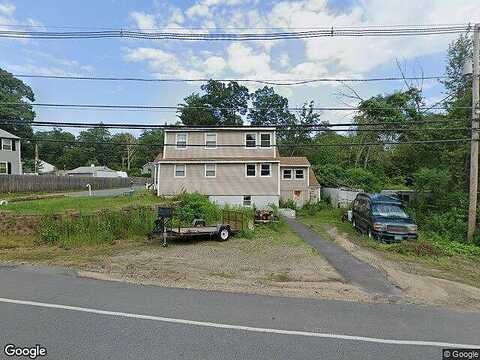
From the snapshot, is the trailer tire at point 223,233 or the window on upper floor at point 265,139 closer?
the trailer tire at point 223,233

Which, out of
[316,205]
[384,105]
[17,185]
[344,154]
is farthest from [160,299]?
[344,154]

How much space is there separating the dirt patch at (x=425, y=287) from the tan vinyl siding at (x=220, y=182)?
1419 cm

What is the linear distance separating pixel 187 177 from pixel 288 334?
20.4m

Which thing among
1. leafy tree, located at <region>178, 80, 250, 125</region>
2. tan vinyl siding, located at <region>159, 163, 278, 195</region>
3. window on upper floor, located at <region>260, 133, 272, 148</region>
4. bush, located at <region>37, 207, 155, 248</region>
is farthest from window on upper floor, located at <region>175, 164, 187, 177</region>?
leafy tree, located at <region>178, 80, 250, 125</region>

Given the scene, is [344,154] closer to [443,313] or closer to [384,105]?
[384,105]

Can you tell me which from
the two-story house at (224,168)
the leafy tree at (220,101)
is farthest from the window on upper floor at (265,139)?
the leafy tree at (220,101)

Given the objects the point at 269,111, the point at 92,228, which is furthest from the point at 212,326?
the point at 269,111

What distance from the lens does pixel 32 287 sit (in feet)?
22.3

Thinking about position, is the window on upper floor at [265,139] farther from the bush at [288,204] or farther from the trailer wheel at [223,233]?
the trailer wheel at [223,233]

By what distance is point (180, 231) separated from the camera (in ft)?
41.5

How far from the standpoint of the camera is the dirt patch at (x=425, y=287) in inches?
A: 257

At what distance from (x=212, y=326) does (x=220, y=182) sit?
1965cm

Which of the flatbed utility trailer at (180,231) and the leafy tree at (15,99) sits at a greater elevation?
the leafy tree at (15,99)

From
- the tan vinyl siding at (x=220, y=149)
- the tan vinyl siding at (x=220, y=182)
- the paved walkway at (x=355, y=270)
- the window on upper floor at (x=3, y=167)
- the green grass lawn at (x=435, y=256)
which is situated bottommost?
the green grass lawn at (x=435, y=256)
